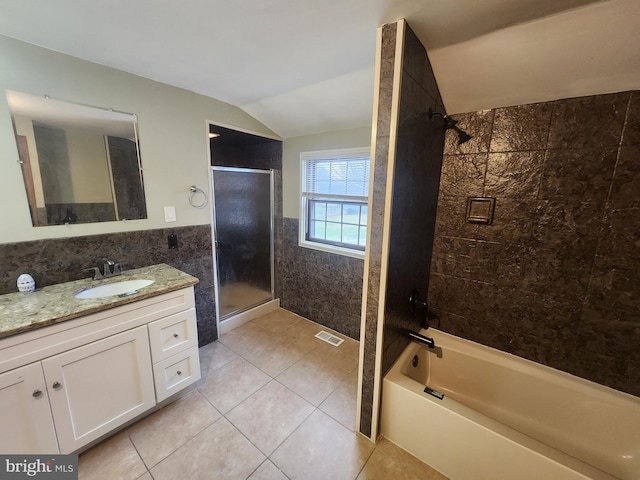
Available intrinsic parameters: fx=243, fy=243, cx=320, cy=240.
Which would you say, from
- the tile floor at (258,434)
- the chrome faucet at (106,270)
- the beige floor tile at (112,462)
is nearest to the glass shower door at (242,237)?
the tile floor at (258,434)

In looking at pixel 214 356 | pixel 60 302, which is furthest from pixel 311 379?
pixel 60 302

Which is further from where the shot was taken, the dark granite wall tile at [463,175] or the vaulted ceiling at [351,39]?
the dark granite wall tile at [463,175]

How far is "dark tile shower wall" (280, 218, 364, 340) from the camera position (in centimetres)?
246

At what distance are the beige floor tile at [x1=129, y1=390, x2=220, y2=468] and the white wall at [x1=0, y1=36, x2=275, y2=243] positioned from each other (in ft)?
4.32

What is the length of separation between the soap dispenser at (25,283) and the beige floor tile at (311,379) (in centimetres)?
169

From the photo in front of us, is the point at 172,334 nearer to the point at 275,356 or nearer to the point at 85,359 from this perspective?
the point at 85,359

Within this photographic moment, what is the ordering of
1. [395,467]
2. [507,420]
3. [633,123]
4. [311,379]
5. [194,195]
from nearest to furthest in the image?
[633,123] → [395,467] → [507,420] → [311,379] → [194,195]

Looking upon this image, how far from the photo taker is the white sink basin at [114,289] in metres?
1.52

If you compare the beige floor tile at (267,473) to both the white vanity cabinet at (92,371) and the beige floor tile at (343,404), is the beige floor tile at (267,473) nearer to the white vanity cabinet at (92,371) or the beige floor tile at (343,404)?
the beige floor tile at (343,404)

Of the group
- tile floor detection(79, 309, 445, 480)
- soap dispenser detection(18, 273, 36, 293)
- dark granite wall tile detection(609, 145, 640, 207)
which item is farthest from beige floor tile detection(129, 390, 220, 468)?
dark granite wall tile detection(609, 145, 640, 207)

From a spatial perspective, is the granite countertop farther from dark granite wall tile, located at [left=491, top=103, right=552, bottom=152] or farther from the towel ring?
dark granite wall tile, located at [left=491, top=103, right=552, bottom=152]

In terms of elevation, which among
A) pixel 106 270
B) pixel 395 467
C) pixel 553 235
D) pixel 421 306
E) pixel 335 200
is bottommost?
pixel 395 467

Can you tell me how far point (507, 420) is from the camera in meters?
1.61

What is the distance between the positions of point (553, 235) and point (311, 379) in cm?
198
